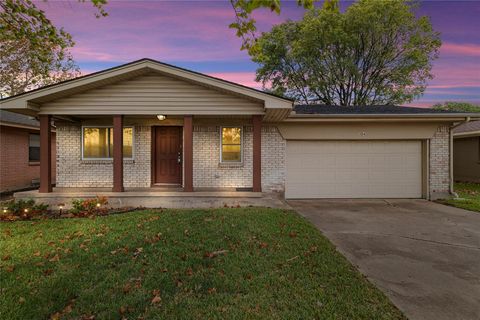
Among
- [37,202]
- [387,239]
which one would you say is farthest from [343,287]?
[37,202]

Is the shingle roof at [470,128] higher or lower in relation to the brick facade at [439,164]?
higher

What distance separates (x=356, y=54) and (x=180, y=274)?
21602 mm

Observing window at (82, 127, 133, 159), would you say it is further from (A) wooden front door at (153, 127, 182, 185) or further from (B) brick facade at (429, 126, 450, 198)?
(B) brick facade at (429, 126, 450, 198)

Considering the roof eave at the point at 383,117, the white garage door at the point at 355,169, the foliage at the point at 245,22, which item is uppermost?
the foliage at the point at 245,22

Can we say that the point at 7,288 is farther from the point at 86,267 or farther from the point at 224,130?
the point at 224,130

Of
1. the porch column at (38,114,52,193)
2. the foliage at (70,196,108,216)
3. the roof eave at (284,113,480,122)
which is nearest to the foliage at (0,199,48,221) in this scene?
the foliage at (70,196,108,216)

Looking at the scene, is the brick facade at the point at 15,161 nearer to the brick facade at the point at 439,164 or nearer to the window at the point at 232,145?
the window at the point at 232,145

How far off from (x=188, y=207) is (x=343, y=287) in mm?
5352

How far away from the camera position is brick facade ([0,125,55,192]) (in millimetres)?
11172

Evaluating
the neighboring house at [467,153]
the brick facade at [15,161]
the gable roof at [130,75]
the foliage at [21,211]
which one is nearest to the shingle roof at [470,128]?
the neighboring house at [467,153]

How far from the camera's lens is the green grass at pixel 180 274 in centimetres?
268

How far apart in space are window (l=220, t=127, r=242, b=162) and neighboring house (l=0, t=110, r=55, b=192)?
8.76m

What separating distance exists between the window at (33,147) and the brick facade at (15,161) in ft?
0.61

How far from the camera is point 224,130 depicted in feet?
31.6
